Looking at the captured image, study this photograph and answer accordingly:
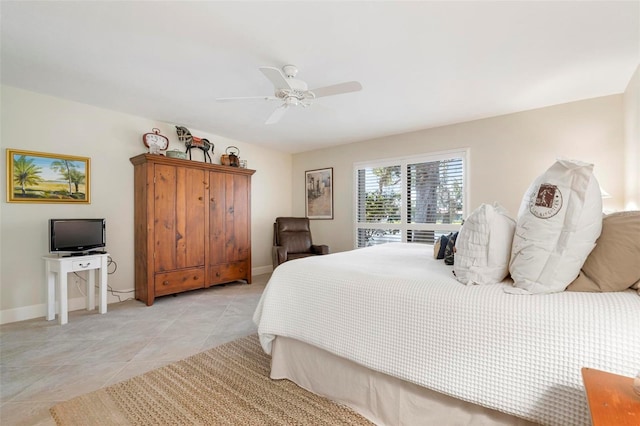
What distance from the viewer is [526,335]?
108 cm

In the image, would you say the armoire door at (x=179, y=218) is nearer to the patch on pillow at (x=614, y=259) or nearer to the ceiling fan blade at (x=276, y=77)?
the ceiling fan blade at (x=276, y=77)

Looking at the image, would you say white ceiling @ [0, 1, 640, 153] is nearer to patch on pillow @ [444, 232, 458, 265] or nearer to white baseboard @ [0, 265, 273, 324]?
patch on pillow @ [444, 232, 458, 265]

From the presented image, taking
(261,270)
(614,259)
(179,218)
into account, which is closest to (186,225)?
(179,218)

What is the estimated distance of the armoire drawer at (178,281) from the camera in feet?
11.7

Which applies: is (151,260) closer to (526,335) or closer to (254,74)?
(254,74)

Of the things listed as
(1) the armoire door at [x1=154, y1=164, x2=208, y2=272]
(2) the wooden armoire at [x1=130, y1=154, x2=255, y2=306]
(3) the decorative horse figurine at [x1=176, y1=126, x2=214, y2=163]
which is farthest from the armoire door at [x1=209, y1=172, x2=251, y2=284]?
(3) the decorative horse figurine at [x1=176, y1=126, x2=214, y2=163]

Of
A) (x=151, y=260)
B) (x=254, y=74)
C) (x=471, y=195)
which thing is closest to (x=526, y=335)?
(x=254, y=74)

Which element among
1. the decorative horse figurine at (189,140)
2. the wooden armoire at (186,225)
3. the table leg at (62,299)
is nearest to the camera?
the table leg at (62,299)

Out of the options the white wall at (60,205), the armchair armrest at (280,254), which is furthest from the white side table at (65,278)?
the armchair armrest at (280,254)

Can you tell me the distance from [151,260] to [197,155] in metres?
1.74

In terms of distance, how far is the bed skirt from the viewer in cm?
126

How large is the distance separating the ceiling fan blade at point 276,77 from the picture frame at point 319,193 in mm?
3072

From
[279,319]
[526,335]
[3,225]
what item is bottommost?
[279,319]

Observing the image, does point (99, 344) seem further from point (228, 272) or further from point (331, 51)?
point (331, 51)
